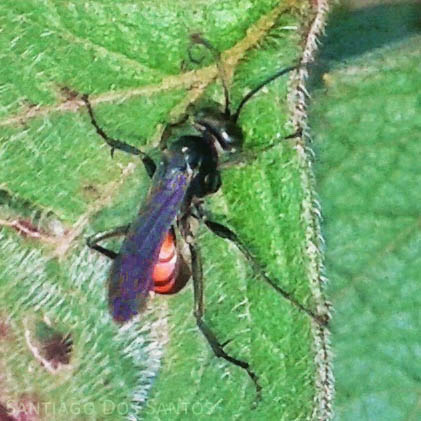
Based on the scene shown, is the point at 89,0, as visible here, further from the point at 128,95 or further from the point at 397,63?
the point at 397,63

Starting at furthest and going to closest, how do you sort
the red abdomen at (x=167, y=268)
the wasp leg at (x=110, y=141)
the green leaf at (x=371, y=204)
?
the green leaf at (x=371, y=204) < the red abdomen at (x=167, y=268) < the wasp leg at (x=110, y=141)

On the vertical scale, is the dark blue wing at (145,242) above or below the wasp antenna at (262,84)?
below

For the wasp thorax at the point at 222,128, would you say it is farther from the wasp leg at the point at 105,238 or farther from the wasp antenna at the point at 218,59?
the wasp leg at the point at 105,238

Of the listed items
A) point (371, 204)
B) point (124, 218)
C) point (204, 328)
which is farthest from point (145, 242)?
point (371, 204)

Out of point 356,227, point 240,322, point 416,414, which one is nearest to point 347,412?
point 416,414

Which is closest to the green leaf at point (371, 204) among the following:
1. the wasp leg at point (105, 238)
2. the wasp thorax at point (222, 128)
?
the wasp thorax at point (222, 128)

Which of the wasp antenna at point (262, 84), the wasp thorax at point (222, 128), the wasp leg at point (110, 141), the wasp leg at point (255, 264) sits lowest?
the wasp leg at point (255, 264)
